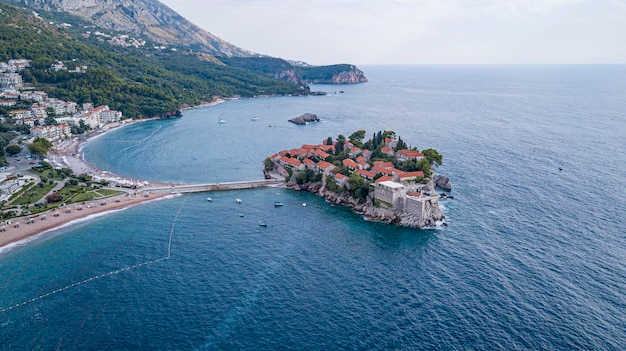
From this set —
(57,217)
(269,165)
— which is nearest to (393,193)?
(269,165)

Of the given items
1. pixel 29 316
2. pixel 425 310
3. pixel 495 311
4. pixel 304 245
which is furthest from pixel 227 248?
pixel 495 311

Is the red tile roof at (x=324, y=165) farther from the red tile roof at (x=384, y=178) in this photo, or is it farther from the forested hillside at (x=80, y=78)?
the forested hillside at (x=80, y=78)

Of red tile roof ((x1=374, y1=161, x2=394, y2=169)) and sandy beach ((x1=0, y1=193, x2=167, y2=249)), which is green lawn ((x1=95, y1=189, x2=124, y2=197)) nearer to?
sandy beach ((x1=0, y1=193, x2=167, y2=249))

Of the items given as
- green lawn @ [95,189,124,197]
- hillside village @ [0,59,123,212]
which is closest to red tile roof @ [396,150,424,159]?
green lawn @ [95,189,124,197]

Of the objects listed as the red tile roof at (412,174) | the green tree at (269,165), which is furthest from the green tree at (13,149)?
the red tile roof at (412,174)

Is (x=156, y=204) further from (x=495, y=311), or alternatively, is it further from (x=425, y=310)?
(x=495, y=311)
